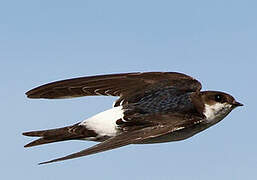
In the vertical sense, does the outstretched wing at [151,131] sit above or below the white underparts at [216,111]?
below

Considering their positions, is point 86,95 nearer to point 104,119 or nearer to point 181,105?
point 104,119

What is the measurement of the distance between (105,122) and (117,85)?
1.18 m

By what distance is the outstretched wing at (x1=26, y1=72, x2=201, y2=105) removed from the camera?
31.6ft

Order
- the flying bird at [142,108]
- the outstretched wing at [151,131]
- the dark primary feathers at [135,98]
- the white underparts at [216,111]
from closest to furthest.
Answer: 1. the outstretched wing at [151,131]
2. the dark primary feathers at [135,98]
3. the flying bird at [142,108]
4. the white underparts at [216,111]

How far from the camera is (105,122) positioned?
8875 millimetres

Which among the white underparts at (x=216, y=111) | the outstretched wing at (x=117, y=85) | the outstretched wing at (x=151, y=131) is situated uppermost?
the outstretched wing at (x=117, y=85)

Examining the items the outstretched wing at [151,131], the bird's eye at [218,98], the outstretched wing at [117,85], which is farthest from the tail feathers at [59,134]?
the bird's eye at [218,98]

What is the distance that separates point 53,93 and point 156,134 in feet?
7.30

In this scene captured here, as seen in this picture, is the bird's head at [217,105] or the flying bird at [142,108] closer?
the flying bird at [142,108]

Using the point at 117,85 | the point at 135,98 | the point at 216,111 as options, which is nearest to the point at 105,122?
the point at 135,98

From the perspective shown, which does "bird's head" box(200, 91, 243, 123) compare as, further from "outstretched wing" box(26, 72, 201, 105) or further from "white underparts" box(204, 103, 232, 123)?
"outstretched wing" box(26, 72, 201, 105)

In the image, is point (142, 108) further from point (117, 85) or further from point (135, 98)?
point (117, 85)

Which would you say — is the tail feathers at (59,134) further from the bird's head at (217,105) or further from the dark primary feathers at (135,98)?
the bird's head at (217,105)

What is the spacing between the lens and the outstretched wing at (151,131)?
23.9 ft
